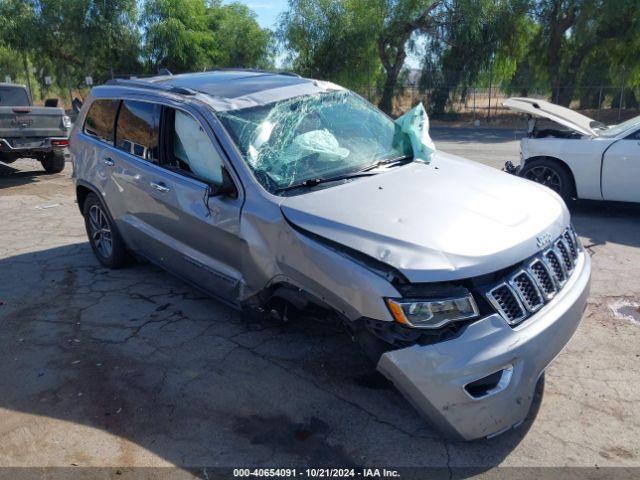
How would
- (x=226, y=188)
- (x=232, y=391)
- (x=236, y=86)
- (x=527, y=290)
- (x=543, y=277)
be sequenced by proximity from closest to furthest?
(x=527, y=290) → (x=543, y=277) → (x=232, y=391) → (x=226, y=188) → (x=236, y=86)

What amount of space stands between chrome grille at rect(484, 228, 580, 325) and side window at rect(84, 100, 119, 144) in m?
3.96

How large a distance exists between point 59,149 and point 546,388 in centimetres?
1092

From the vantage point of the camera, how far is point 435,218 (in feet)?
10.7

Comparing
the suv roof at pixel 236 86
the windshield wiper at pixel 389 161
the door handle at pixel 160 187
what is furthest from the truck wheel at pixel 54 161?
the windshield wiper at pixel 389 161

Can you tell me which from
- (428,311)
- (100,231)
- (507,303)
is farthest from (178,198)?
(507,303)

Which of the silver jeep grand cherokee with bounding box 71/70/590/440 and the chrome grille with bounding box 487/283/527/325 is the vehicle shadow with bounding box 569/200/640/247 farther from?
the chrome grille with bounding box 487/283/527/325

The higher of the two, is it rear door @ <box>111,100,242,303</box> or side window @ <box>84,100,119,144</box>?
side window @ <box>84,100,119,144</box>

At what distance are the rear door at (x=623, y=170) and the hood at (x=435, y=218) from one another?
12.2 feet

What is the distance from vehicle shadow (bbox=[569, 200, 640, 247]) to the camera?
6434mm

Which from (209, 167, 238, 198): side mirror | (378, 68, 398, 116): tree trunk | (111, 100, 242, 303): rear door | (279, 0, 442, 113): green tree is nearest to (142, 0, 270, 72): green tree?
(279, 0, 442, 113): green tree

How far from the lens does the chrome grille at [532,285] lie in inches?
116

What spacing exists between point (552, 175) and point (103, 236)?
5.66 metres

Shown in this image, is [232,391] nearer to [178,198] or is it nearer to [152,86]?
[178,198]

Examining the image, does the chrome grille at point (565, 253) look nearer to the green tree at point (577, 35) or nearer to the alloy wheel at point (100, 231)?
the alloy wheel at point (100, 231)
